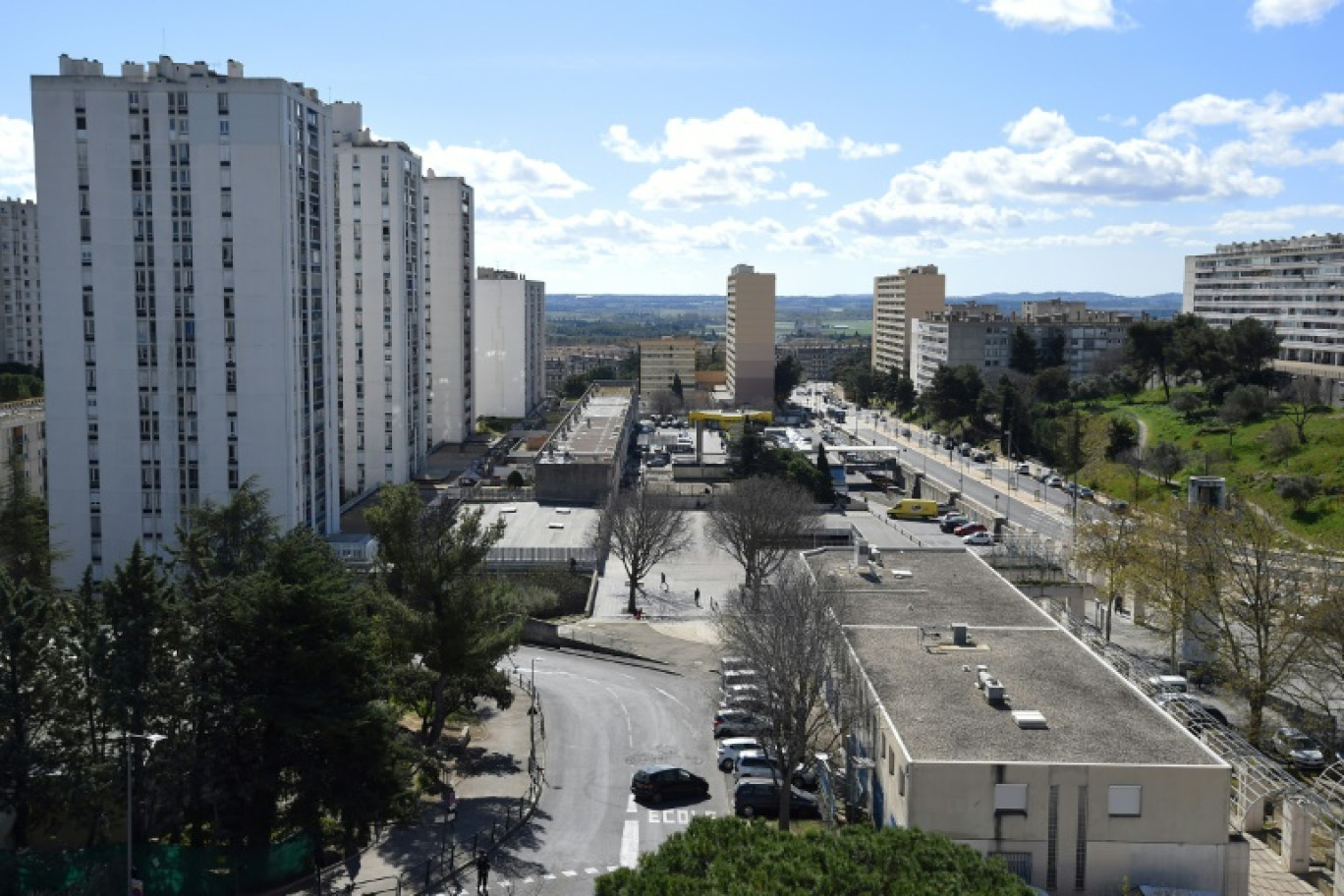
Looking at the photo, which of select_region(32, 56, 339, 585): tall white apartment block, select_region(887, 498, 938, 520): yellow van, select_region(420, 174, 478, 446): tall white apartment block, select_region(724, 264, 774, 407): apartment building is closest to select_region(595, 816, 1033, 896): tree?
select_region(32, 56, 339, 585): tall white apartment block

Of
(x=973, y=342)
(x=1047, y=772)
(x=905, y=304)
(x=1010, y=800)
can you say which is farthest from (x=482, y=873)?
(x=905, y=304)

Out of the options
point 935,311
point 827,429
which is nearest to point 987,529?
point 827,429

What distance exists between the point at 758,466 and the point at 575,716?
35465 mm

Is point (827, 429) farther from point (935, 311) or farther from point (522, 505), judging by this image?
point (522, 505)

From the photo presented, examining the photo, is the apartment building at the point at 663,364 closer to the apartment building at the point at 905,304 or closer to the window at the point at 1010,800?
the apartment building at the point at 905,304

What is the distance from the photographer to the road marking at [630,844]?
2323 centimetres

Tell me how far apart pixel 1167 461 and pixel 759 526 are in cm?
2658

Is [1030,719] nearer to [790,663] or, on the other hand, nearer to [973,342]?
[790,663]

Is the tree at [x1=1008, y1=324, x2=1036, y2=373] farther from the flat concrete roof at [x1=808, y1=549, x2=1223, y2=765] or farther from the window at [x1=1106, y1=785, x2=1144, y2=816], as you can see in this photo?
the window at [x1=1106, y1=785, x2=1144, y2=816]

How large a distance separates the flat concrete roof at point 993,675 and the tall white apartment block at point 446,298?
51190 millimetres

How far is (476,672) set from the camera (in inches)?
1086

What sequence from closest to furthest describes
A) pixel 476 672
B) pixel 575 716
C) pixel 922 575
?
pixel 476 672
pixel 575 716
pixel 922 575

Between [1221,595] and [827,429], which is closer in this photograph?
[1221,595]

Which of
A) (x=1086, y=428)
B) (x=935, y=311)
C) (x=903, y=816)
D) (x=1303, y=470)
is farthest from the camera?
(x=935, y=311)
